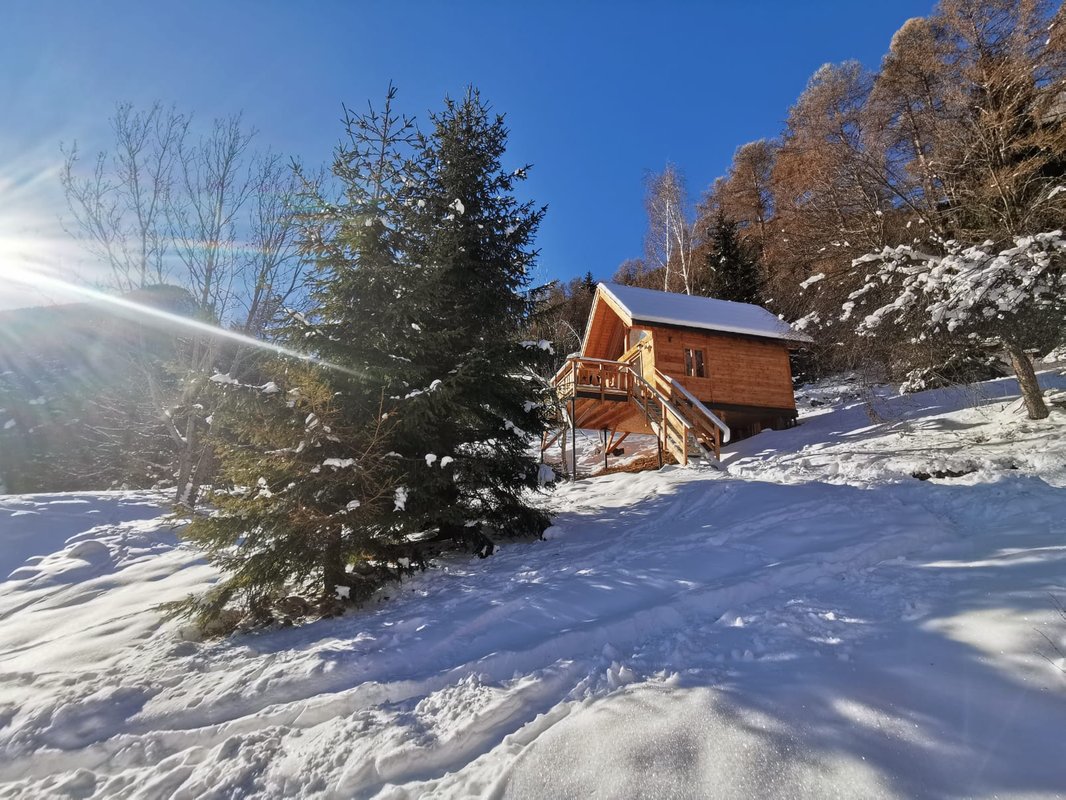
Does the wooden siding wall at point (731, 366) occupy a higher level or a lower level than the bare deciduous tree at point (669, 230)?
lower

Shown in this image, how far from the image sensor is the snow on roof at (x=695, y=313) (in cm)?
1545

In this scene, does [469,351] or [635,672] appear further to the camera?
[469,351]

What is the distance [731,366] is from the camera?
1641cm

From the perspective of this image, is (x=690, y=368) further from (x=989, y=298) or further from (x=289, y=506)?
(x=289, y=506)

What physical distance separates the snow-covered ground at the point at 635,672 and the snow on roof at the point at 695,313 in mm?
9414

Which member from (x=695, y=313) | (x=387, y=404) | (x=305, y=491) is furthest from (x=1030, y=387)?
(x=305, y=491)

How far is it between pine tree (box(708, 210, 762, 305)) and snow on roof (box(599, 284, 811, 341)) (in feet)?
22.3

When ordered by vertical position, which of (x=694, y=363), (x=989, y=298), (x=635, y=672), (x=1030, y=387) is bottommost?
(x=635, y=672)

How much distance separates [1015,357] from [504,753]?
1106cm

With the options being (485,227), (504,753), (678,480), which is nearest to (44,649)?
(504,753)

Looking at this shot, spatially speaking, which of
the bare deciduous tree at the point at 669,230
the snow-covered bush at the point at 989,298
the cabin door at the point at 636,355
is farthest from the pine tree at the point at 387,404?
the bare deciduous tree at the point at 669,230

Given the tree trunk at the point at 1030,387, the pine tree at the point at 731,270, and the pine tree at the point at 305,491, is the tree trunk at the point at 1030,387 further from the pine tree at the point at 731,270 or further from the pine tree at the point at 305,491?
the pine tree at the point at 731,270

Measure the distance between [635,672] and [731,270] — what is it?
25225 mm

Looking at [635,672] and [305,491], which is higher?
[305,491]
